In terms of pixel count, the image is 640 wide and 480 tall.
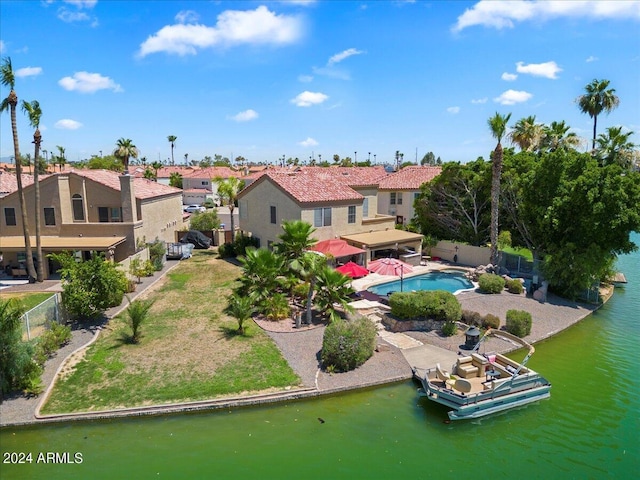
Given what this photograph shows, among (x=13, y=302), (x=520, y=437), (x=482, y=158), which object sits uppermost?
(x=482, y=158)

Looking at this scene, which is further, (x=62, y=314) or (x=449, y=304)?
Result: (x=449, y=304)

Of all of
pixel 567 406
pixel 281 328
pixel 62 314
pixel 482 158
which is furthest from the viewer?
pixel 482 158

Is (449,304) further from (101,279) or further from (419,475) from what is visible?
(101,279)

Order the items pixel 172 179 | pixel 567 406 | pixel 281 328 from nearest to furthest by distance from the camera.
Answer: pixel 567 406 → pixel 281 328 → pixel 172 179

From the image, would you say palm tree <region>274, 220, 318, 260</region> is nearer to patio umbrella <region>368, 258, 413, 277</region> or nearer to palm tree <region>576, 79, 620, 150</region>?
patio umbrella <region>368, 258, 413, 277</region>

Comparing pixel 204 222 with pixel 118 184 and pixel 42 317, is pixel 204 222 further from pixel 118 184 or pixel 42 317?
pixel 42 317

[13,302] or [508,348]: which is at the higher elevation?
[13,302]

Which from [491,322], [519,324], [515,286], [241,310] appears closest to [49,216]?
[241,310]

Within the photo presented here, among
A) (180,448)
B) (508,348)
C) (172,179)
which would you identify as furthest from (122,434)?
(172,179)
